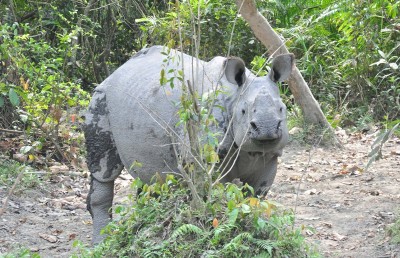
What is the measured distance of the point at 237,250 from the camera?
4551 mm

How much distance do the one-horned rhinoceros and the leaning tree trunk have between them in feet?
8.88

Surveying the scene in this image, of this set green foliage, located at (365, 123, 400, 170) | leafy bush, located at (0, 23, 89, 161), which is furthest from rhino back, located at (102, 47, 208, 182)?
leafy bush, located at (0, 23, 89, 161)

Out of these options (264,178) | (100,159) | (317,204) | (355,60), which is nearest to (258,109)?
(264,178)

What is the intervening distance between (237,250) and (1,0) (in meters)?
8.06

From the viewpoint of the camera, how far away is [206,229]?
186 inches

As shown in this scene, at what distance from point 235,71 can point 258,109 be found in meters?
0.46

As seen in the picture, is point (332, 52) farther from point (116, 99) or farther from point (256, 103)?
point (256, 103)

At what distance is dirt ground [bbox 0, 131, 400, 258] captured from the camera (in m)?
6.41

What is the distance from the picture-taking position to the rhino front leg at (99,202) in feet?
21.7

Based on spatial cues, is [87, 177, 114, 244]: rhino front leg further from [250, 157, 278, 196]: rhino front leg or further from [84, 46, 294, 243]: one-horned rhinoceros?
[250, 157, 278, 196]: rhino front leg

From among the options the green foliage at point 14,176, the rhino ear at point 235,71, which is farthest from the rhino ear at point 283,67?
the green foliage at point 14,176

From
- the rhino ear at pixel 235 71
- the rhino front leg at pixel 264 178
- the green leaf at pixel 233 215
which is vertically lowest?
the rhino front leg at pixel 264 178

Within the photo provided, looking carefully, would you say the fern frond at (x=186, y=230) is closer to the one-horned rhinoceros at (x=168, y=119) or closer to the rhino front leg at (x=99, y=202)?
the one-horned rhinoceros at (x=168, y=119)

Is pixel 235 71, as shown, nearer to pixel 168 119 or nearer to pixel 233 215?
pixel 168 119
